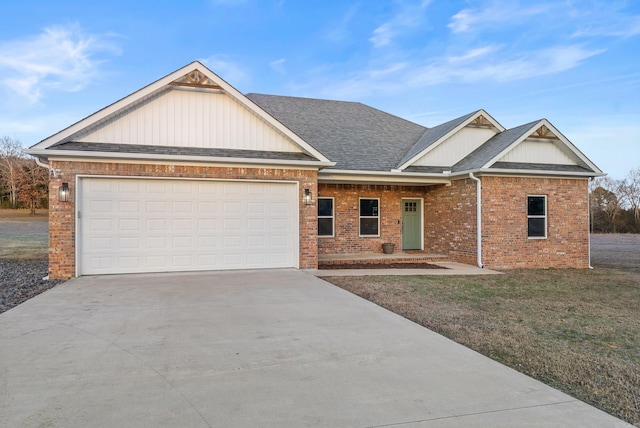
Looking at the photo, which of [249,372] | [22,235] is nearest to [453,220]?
[249,372]

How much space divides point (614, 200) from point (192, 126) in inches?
1793

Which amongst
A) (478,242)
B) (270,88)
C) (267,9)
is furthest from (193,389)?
(270,88)

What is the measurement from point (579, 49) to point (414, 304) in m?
12.7

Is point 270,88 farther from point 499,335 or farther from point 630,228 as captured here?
point 630,228

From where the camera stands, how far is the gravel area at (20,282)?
26.1ft

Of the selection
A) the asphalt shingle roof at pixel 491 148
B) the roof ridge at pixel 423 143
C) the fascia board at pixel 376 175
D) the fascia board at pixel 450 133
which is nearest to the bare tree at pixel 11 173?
the fascia board at pixel 376 175

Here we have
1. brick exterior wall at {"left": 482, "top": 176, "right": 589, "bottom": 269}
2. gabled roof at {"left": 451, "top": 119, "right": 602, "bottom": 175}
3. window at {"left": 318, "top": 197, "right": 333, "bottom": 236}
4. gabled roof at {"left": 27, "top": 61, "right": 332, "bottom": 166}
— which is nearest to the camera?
gabled roof at {"left": 27, "top": 61, "right": 332, "bottom": 166}

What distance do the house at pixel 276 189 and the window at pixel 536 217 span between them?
47mm

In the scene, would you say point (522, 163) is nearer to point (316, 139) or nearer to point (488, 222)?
point (488, 222)

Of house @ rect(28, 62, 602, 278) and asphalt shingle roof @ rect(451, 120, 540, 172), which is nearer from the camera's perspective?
house @ rect(28, 62, 602, 278)

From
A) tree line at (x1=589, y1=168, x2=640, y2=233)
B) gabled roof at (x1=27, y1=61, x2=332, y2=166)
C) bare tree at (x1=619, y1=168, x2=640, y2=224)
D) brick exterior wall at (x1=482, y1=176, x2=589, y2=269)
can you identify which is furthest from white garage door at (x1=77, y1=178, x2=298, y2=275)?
bare tree at (x1=619, y1=168, x2=640, y2=224)

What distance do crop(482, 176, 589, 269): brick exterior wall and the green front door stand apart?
330cm

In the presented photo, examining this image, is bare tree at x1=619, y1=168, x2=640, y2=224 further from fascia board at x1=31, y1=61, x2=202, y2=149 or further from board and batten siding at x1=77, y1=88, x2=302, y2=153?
fascia board at x1=31, y1=61, x2=202, y2=149

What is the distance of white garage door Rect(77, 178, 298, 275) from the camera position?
10242 mm
